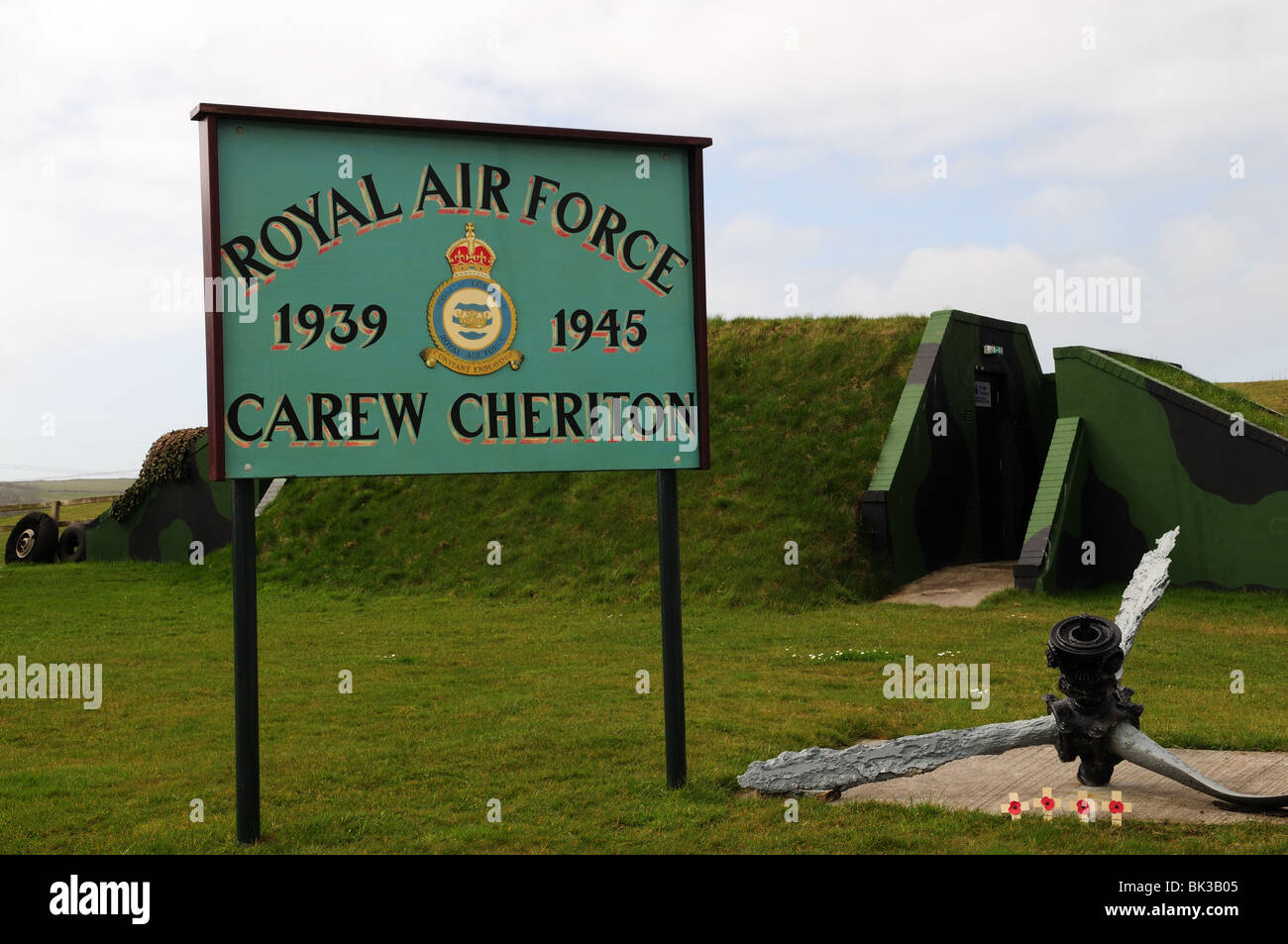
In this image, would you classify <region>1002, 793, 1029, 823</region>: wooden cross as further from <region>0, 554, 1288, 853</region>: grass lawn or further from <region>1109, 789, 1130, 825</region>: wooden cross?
<region>1109, 789, 1130, 825</region>: wooden cross

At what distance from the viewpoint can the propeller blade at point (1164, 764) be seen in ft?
19.3

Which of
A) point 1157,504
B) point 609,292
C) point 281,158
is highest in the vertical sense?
point 281,158

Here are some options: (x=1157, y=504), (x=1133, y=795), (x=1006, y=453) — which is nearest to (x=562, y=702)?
(x=1133, y=795)

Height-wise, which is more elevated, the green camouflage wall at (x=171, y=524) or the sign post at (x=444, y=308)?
the sign post at (x=444, y=308)

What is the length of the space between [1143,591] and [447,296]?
488cm

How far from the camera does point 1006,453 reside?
20812 mm

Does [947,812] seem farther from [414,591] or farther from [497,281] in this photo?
[414,591]

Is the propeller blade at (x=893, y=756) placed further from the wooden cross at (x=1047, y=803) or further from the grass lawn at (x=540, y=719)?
the wooden cross at (x=1047, y=803)

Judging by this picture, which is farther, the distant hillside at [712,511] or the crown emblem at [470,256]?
the distant hillside at [712,511]

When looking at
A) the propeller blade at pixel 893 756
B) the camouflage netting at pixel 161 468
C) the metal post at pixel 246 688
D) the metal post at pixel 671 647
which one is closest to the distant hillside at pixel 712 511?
the camouflage netting at pixel 161 468

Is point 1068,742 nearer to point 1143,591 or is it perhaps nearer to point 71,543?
point 1143,591

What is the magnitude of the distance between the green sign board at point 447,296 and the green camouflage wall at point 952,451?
11128mm

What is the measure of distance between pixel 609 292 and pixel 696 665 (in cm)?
599

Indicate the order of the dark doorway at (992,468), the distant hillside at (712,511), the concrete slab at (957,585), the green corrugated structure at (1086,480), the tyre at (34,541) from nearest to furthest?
the green corrugated structure at (1086,480) < the concrete slab at (957,585) < the distant hillside at (712,511) < the dark doorway at (992,468) < the tyre at (34,541)
